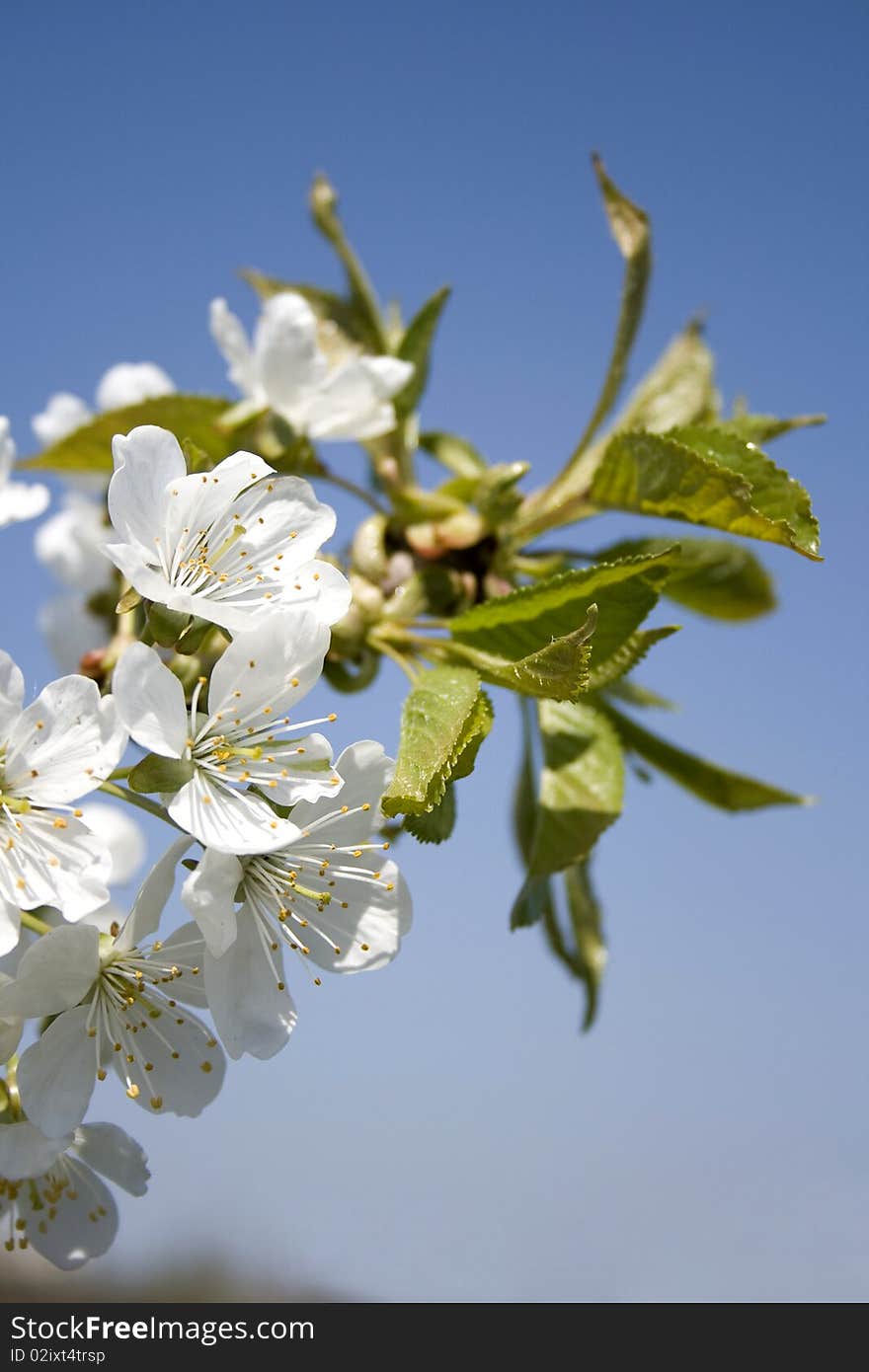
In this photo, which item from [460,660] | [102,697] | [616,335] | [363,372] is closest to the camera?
[102,697]

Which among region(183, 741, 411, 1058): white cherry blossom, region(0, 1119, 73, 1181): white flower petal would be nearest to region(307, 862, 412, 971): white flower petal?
region(183, 741, 411, 1058): white cherry blossom

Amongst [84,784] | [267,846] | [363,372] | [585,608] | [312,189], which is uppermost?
[312,189]

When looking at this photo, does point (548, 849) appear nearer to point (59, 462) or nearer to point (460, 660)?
point (460, 660)

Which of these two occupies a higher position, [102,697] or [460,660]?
[460,660]

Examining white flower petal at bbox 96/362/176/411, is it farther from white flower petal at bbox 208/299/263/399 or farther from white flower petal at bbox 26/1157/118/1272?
white flower petal at bbox 26/1157/118/1272

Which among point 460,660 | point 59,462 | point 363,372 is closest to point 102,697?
point 460,660

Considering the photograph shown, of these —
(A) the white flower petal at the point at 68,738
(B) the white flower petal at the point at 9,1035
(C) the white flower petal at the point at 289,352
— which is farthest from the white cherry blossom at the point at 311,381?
(B) the white flower petal at the point at 9,1035
